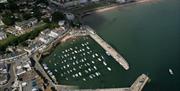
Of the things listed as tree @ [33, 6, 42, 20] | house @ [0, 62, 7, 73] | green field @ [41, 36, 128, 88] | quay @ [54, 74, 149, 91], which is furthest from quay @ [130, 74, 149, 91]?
tree @ [33, 6, 42, 20]

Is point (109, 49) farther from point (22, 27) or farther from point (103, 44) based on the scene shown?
point (22, 27)

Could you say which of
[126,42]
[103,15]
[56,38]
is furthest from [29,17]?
[126,42]

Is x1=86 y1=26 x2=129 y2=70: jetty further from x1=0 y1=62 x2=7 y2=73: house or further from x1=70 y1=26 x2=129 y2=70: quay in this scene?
x1=0 y1=62 x2=7 y2=73: house

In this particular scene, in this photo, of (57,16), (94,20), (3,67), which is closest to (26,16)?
(57,16)

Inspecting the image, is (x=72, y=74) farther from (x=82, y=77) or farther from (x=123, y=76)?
(x=123, y=76)

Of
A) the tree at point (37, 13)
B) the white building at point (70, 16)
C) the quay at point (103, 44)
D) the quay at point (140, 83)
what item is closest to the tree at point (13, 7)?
the tree at point (37, 13)
